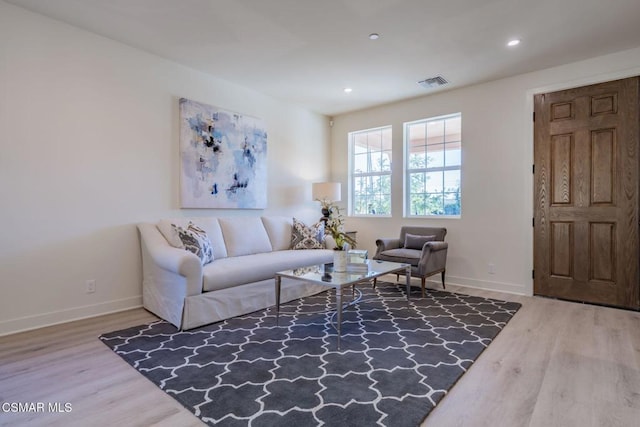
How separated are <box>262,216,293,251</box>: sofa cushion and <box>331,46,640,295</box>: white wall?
6.10ft

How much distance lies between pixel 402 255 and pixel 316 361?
209cm

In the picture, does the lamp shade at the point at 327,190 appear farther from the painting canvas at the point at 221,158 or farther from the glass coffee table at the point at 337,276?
the glass coffee table at the point at 337,276

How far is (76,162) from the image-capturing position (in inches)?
117

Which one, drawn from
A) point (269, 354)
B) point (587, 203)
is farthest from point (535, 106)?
point (269, 354)

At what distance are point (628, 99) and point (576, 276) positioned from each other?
6.05 ft

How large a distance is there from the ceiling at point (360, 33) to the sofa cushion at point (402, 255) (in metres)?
2.08

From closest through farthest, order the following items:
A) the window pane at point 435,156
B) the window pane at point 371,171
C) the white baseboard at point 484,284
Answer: the white baseboard at point 484,284 → the window pane at point 435,156 → the window pane at point 371,171

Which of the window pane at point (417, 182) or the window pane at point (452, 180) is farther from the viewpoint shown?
the window pane at point (417, 182)

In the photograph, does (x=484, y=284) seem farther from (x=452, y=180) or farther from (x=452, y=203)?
(x=452, y=180)

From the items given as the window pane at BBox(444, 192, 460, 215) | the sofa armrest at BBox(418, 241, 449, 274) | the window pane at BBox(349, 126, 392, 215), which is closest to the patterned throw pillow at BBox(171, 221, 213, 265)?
the sofa armrest at BBox(418, 241, 449, 274)

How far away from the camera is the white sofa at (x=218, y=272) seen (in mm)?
2768

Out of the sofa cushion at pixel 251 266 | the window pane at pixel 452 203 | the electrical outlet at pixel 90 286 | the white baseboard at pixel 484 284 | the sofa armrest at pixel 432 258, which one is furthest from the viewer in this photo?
the window pane at pixel 452 203

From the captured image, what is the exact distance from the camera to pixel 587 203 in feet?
11.6

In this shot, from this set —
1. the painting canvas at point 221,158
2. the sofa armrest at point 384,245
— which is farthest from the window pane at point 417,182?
the painting canvas at point 221,158
